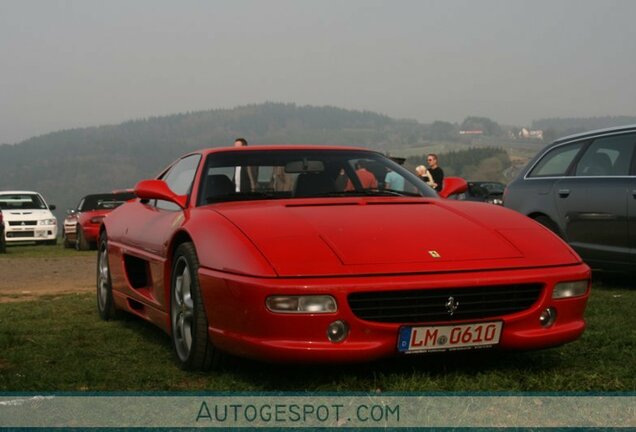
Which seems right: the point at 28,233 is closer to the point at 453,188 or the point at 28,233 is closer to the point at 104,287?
the point at 104,287

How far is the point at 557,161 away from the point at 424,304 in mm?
5839

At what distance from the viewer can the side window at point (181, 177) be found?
19.5ft

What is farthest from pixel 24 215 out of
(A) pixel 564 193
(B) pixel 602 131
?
(B) pixel 602 131

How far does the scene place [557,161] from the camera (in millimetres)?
9719

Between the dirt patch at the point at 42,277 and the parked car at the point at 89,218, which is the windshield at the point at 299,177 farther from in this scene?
the parked car at the point at 89,218

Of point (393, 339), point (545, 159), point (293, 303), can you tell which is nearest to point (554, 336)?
point (393, 339)

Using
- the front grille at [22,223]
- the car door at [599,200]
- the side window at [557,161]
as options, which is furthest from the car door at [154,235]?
the front grille at [22,223]

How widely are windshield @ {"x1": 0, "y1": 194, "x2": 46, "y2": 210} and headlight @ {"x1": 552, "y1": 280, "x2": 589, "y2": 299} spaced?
2408 centimetres

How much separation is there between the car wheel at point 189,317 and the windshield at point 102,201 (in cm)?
1971

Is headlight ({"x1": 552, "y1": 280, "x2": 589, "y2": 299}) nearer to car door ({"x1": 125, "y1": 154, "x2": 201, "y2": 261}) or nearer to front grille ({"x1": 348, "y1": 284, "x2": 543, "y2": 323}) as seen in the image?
front grille ({"x1": 348, "y1": 284, "x2": 543, "y2": 323})

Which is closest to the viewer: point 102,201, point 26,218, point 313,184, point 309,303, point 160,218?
point 309,303

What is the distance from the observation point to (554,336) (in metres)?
4.57

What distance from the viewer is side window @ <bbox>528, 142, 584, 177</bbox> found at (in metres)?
9.50

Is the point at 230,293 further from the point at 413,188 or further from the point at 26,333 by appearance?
the point at 26,333
